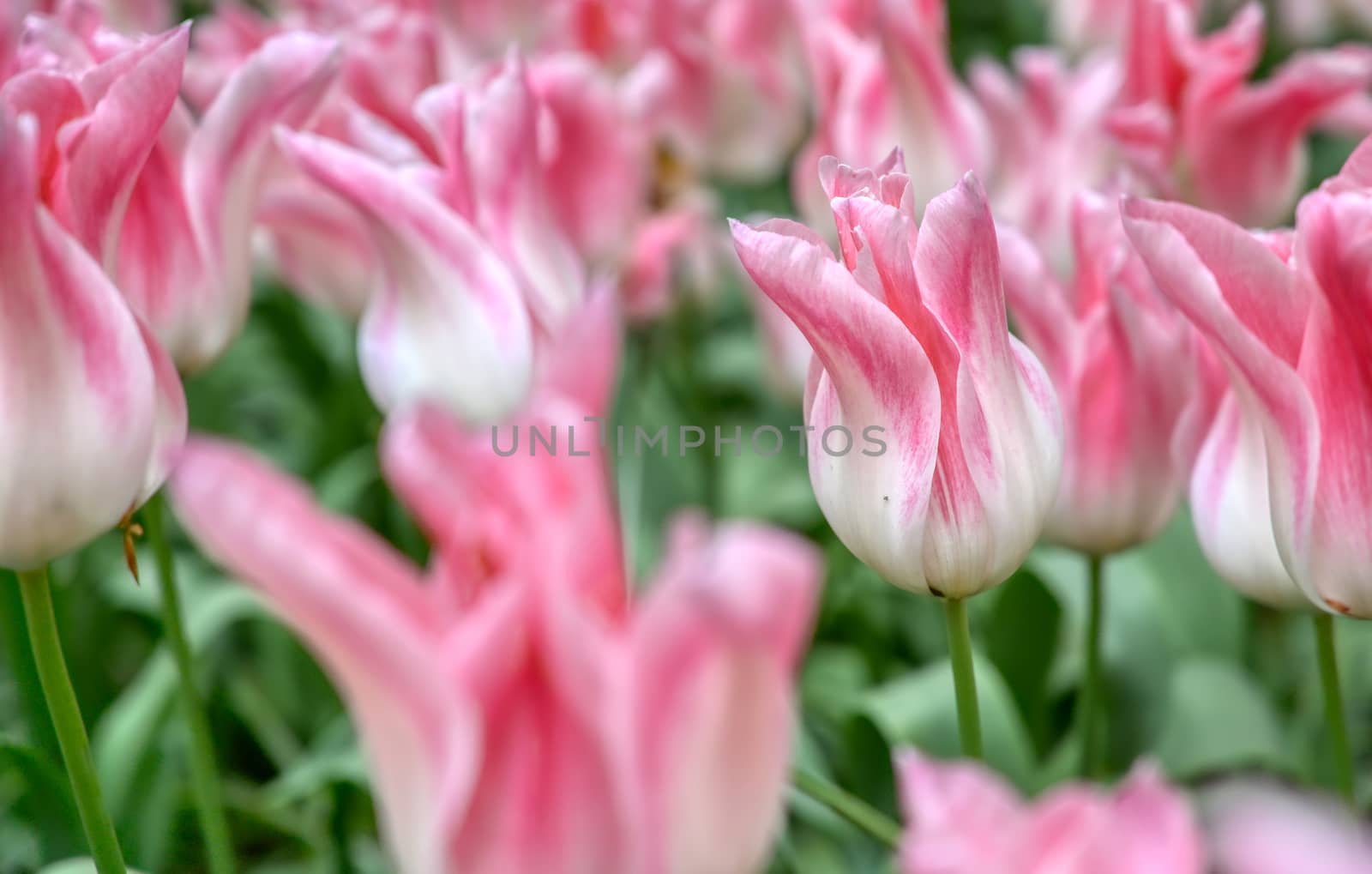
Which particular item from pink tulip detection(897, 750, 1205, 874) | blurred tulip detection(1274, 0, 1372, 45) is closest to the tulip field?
pink tulip detection(897, 750, 1205, 874)

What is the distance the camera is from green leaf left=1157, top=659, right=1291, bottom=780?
3.14 ft

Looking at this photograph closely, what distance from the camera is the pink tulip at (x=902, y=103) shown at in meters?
1.07

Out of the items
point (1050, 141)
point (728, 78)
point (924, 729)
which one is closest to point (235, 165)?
point (924, 729)

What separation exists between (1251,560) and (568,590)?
1.27 feet

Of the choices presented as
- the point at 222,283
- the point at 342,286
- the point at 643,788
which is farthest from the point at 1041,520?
the point at 342,286

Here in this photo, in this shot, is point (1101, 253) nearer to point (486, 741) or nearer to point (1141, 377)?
point (1141, 377)

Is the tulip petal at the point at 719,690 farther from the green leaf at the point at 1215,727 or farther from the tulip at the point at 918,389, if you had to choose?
the green leaf at the point at 1215,727

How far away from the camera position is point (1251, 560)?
24.1 inches

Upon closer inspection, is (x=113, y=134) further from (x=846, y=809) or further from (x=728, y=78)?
(x=728, y=78)

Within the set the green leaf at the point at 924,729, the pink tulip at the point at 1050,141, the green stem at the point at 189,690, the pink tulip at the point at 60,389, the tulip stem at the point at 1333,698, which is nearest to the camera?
the pink tulip at the point at 60,389

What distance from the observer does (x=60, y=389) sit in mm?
512

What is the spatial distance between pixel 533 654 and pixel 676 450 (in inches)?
39.6

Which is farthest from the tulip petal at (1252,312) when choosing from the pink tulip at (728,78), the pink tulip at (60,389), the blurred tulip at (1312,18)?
the blurred tulip at (1312,18)

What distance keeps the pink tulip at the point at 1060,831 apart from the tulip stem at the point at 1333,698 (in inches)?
13.2
